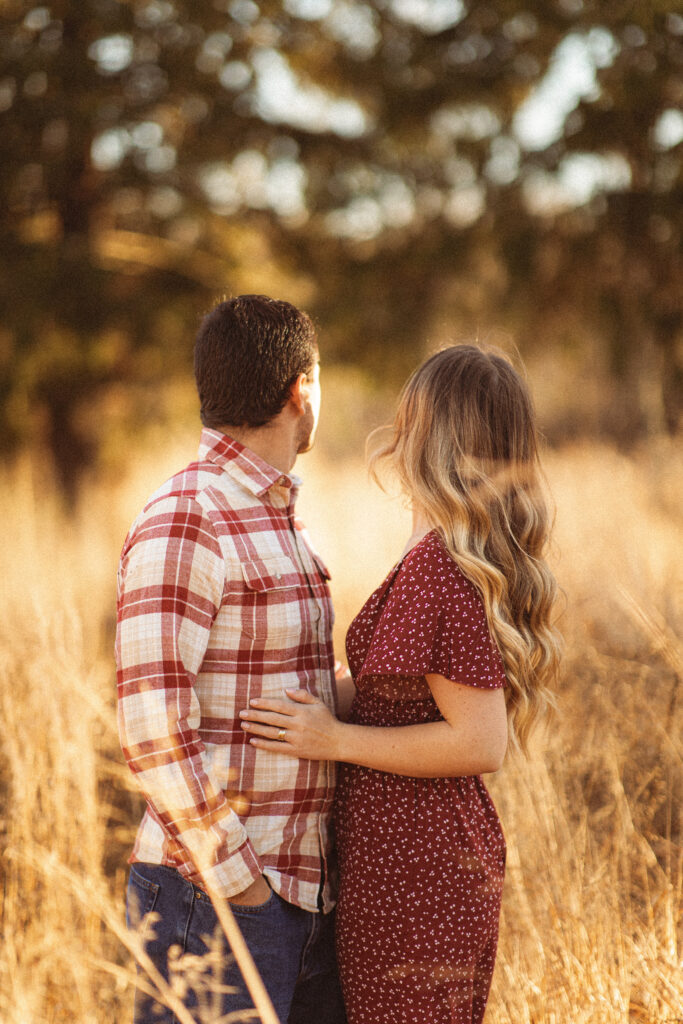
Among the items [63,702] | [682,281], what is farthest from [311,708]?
[682,281]

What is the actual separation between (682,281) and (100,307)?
5.20m

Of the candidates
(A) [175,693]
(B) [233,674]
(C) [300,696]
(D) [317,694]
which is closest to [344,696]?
(D) [317,694]

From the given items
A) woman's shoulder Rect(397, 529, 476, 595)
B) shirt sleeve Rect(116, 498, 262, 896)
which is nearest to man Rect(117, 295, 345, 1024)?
shirt sleeve Rect(116, 498, 262, 896)

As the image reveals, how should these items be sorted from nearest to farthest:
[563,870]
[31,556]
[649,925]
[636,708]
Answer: [649,925] → [563,870] → [636,708] → [31,556]

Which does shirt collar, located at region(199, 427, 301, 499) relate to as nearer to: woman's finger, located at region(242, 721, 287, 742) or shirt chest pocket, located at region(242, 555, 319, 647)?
shirt chest pocket, located at region(242, 555, 319, 647)

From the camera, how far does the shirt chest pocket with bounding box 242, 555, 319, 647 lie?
5.25ft

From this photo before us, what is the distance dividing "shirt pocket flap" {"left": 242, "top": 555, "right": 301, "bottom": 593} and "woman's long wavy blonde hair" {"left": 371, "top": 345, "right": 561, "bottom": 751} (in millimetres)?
303

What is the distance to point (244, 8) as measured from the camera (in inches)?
297

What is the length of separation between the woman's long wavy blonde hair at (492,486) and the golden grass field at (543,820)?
537 mm

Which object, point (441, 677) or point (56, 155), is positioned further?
point (56, 155)

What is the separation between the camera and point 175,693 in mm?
1481

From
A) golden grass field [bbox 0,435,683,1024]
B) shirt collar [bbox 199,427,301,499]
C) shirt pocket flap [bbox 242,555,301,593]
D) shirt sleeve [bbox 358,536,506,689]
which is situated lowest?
golden grass field [bbox 0,435,683,1024]

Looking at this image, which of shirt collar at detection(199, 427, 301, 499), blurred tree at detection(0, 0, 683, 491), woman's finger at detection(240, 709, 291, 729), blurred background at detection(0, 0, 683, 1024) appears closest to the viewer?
woman's finger at detection(240, 709, 291, 729)

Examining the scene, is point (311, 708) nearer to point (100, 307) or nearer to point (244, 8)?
point (100, 307)
